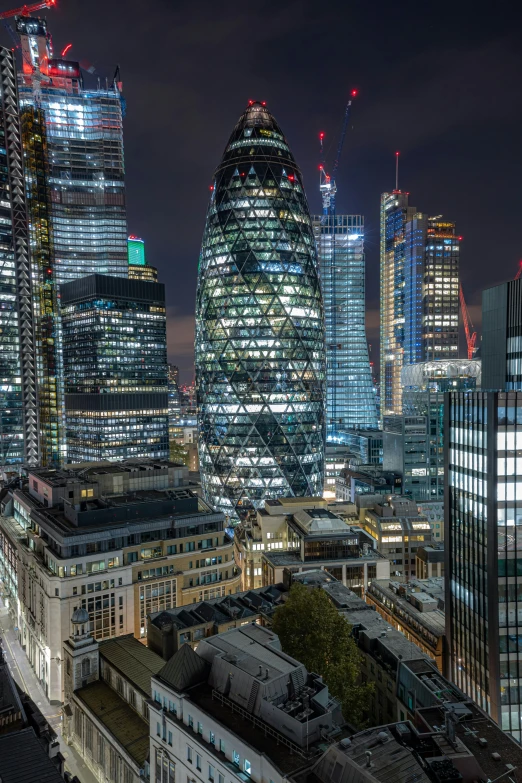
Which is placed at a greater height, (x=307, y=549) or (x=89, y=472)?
(x=89, y=472)

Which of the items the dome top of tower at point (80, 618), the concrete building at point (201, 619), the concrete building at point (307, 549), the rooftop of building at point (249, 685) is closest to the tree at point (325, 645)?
the rooftop of building at point (249, 685)

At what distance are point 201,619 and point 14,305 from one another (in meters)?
136

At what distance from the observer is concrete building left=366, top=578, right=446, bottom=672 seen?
55.6 m

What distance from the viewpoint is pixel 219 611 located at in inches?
→ 2152

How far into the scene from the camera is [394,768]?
23891 mm

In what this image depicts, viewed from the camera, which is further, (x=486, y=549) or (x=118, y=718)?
(x=486, y=549)

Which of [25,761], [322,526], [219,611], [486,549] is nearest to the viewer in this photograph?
[25,761]

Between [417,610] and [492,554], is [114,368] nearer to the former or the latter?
[417,610]

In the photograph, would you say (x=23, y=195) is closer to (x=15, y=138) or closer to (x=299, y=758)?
(x=15, y=138)

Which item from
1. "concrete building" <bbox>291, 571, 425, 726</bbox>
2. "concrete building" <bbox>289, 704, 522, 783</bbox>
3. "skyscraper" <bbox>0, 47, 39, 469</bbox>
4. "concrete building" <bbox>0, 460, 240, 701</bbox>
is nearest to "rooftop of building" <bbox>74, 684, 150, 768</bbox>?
"concrete building" <bbox>0, 460, 240, 701</bbox>

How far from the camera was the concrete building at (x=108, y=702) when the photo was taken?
1597 inches

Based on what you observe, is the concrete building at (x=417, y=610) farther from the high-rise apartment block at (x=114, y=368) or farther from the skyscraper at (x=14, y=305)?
the skyscraper at (x=14, y=305)

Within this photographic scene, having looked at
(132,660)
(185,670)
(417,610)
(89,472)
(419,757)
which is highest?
(89,472)

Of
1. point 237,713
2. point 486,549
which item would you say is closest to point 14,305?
point 486,549
